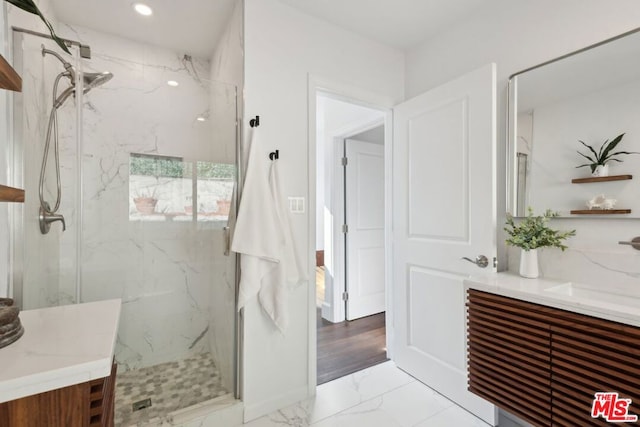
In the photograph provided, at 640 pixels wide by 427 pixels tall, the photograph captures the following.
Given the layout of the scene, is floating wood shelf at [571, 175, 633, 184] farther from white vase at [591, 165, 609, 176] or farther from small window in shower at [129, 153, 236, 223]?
small window in shower at [129, 153, 236, 223]

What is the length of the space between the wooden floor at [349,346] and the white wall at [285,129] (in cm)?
44

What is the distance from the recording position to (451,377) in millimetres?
1899

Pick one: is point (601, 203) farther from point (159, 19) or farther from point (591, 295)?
point (159, 19)

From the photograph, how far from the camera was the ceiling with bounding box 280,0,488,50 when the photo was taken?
74.9 inches

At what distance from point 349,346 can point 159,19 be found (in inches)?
120

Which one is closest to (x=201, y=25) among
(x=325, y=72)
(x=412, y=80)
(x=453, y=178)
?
(x=325, y=72)

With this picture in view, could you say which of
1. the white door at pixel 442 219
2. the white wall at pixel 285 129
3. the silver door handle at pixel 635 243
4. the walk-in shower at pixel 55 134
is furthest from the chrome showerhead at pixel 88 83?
the silver door handle at pixel 635 243

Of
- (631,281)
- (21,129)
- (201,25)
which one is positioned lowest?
(631,281)

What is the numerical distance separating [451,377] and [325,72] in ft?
7.40

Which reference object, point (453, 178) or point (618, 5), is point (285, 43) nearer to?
point (453, 178)

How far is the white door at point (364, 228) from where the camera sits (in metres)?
3.33

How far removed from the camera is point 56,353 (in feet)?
2.46

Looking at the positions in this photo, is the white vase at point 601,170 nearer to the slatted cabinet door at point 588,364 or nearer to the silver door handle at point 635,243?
the silver door handle at point 635,243

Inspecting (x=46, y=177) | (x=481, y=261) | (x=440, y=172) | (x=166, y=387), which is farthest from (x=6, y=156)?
(x=481, y=261)
